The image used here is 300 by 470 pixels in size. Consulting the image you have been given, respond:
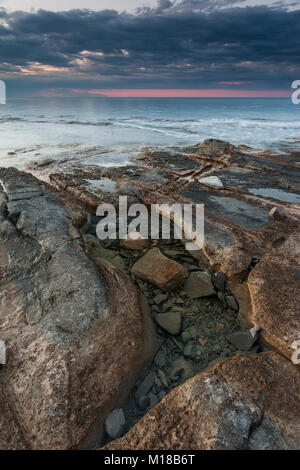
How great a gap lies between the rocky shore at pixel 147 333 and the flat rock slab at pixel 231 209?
5 centimetres

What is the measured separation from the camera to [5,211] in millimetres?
4336

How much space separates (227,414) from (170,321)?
121 cm

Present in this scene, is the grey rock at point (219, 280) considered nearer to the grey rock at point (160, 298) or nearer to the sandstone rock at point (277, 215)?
the grey rock at point (160, 298)

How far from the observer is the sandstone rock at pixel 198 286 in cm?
335

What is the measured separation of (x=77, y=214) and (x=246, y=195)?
388 centimetres

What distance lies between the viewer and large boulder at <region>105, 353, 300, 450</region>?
175 centimetres

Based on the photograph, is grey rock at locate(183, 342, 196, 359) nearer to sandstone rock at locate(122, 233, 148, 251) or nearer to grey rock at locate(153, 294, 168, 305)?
grey rock at locate(153, 294, 168, 305)

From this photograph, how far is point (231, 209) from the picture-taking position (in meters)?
5.31

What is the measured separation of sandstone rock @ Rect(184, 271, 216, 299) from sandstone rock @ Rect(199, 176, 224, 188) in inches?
144

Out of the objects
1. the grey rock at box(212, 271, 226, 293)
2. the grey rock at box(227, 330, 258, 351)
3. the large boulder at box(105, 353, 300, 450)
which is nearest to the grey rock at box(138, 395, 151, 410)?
the large boulder at box(105, 353, 300, 450)
